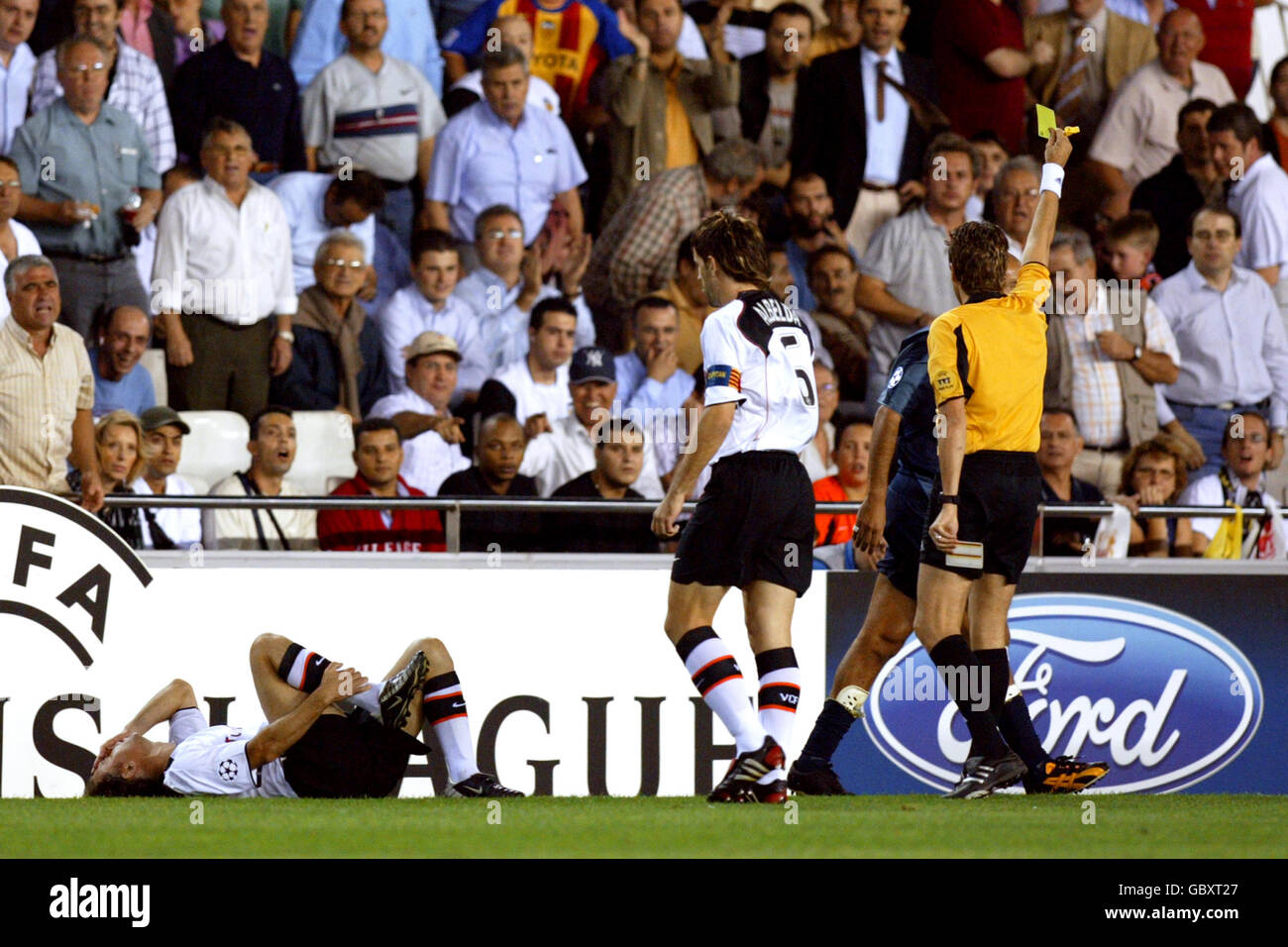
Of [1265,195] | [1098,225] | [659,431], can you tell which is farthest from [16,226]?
[1265,195]

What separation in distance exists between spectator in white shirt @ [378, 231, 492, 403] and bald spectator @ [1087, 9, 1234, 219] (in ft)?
15.8

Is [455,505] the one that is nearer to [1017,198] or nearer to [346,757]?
[346,757]

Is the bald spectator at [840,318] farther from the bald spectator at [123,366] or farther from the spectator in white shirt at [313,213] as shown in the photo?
the bald spectator at [123,366]

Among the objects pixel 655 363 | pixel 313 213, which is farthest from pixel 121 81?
pixel 655 363

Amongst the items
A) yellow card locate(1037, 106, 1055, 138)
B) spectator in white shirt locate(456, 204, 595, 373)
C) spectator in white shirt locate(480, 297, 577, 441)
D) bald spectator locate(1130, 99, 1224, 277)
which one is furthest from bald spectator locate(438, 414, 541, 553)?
bald spectator locate(1130, 99, 1224, 277)

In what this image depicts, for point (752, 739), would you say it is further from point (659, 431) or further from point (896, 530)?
point (659, 431)

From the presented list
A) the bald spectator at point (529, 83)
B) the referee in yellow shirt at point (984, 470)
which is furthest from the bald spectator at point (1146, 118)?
the referee in yellow shirt at point (984, 470)

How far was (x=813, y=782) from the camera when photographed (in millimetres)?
7793

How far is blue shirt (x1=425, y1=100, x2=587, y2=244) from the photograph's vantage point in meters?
12.0

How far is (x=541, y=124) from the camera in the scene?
12125mm

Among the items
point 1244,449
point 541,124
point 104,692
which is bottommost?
point 104,692

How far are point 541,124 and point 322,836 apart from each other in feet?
22.8

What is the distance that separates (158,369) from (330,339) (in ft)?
3.36

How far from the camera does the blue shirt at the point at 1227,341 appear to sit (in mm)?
12406
